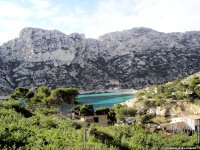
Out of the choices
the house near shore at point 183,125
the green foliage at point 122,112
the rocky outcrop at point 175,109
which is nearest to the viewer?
the house near shore at point 183,125

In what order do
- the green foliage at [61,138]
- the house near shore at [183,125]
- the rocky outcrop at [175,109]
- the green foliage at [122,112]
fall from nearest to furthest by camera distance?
the green foliage at [61,138] → the house near shore at [183,125] → the green foliage at [122,112] → the rocky outcrop at [175,109]

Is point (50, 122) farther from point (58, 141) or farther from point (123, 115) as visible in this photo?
point (123, 115)

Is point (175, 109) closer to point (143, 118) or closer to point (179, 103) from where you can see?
point (179, 103)

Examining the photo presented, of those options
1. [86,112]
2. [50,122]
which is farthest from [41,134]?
[86,112]

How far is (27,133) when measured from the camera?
88.7 ft

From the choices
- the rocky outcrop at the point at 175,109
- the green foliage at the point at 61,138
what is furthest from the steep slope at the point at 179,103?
the green foliage at the point at 61,138

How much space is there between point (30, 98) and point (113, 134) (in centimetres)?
3585

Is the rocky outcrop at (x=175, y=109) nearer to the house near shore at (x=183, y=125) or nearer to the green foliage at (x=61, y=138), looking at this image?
the house near shore at (x=183, y=125)

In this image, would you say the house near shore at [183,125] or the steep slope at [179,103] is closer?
the house near shore at [183,125]

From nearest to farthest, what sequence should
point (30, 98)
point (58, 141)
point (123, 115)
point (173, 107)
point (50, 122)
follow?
point (58, 141)
point (50, 122)
point (30, 98)
point (123, 115)
point (173, 107)

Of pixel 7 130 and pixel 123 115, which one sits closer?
pixel 7 130

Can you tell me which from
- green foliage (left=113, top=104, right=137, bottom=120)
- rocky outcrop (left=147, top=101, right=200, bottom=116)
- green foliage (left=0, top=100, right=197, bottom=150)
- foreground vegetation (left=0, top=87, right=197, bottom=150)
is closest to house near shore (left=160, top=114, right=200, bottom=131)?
green foliage (left=0, top=100, right=197, bottom=150)

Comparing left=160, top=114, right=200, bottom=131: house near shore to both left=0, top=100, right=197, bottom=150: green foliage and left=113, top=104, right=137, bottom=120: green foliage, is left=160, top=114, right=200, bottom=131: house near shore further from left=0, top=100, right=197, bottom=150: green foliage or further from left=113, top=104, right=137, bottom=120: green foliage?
left=113, top=104, right=137, bottom=120: green foliage

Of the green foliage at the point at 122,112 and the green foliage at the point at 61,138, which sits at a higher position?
the green foliage at the point at 61,138
